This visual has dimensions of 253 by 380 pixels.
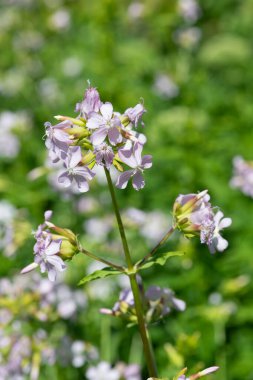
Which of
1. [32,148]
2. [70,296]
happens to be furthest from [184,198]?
[32,148]

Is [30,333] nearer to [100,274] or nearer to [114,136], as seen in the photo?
[100,274]

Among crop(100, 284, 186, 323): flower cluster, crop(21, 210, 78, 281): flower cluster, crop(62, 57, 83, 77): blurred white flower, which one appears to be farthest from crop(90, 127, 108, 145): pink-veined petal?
crop(62, 57, 83, 77): blurred white flower

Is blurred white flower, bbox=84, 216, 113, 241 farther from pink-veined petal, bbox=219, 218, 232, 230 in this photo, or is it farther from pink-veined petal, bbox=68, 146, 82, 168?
pink-veined petal, bbox=68, 146, 82, 168

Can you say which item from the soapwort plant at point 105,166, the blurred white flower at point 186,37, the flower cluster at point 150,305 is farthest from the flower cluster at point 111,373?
the blurred white flower at point 186,37

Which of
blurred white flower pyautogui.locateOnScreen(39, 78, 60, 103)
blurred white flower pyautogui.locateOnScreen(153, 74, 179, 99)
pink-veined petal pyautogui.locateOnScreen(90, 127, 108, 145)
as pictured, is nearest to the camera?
pink-veined petal pyautogui.locateOnScreen(90, 127, 108, 145)

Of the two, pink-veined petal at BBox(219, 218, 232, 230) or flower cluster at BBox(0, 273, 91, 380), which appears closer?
pink-veined petal at BBox(219, 218, 232, 230)

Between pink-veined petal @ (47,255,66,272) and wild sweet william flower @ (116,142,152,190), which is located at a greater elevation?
wild sweet william flower @ (116,142,152,190)
